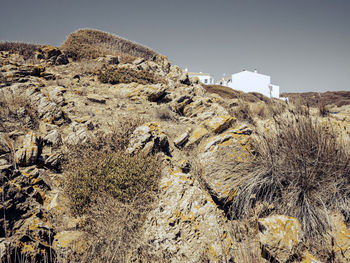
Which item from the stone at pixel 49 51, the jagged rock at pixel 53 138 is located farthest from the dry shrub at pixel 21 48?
the jagged rock at pixel 53 138

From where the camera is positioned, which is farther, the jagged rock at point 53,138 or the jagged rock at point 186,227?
the jagged rock at point 53,138

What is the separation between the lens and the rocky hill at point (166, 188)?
275 cm

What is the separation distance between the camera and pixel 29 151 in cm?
389

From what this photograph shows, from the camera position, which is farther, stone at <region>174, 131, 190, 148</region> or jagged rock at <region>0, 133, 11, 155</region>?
stone at <region>174, 131, 190, 148</region>

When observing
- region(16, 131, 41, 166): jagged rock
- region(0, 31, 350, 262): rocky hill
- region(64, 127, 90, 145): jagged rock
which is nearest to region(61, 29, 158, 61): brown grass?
region(0, 31, 350, 262): rocky hill

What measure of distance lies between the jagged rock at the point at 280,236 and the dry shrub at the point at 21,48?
14190 mm

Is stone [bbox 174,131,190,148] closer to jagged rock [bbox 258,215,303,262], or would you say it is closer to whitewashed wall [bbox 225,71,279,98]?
jagged rock [bbox 258,215,303,262]

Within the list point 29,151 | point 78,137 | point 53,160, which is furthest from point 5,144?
point 78,137

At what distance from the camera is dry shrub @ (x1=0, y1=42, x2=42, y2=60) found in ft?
35.5

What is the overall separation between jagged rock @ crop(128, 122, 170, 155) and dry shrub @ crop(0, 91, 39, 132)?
2924 mm

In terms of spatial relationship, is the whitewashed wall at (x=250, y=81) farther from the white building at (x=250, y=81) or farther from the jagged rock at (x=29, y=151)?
the jagged rock at (x=29, y=151)

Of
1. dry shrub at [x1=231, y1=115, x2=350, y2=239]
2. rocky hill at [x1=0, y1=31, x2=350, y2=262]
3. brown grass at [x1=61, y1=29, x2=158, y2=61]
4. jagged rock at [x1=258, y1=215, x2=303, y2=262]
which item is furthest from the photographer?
brown grass at [x1=61, y1=29, x2=158, y2=61]

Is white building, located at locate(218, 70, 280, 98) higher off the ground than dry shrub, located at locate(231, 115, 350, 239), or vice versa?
white building, located at locate(218, 70, 280, 98)

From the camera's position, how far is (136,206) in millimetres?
3340
